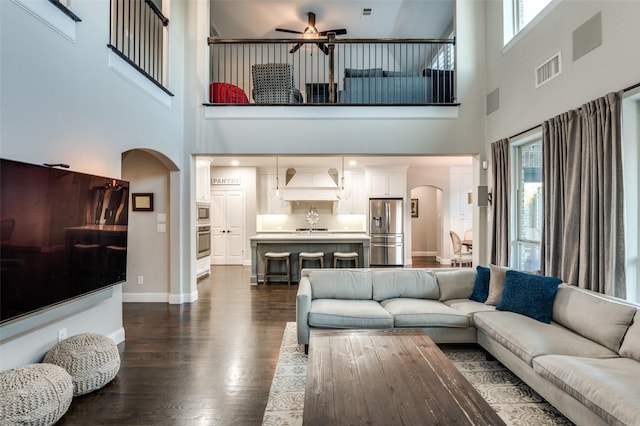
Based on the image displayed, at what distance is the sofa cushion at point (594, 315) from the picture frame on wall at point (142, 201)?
5342 mm

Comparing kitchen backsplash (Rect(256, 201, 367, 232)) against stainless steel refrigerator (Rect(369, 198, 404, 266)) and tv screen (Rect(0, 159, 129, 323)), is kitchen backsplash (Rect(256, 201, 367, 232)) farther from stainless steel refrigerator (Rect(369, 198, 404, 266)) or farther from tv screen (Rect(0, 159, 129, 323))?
tv screen (Rect(0, 159, 129, 323))

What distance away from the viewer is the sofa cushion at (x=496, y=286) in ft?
11.2

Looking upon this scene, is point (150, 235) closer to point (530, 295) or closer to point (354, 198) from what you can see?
point (530, 295)

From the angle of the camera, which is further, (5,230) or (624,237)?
(624,237)

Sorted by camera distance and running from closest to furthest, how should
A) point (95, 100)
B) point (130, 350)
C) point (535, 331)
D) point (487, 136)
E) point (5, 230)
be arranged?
point (5, 230) → point (535, 331) → point (95, 100) → point (130, 350) → point (487, 136)

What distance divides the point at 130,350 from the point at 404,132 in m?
4.72

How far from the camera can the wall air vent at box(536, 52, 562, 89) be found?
350cm

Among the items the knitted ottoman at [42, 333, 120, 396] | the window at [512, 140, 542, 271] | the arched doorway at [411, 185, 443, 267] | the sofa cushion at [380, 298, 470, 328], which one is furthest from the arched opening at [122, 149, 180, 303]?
the arched doorway at [411, 185, 443, 267]

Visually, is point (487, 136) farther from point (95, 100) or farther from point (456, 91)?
point (95, 100)

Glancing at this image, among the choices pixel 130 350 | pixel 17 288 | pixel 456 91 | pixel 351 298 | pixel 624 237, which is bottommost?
pixel 130 350

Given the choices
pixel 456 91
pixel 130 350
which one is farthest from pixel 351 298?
pixel 456 91

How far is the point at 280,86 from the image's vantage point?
211 inches

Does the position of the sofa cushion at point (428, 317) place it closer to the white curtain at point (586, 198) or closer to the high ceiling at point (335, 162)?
the white curtain at point (586, 198)

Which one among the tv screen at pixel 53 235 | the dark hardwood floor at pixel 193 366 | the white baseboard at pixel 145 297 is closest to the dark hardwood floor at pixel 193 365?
the dark hardwood floor at pixel 193 366
